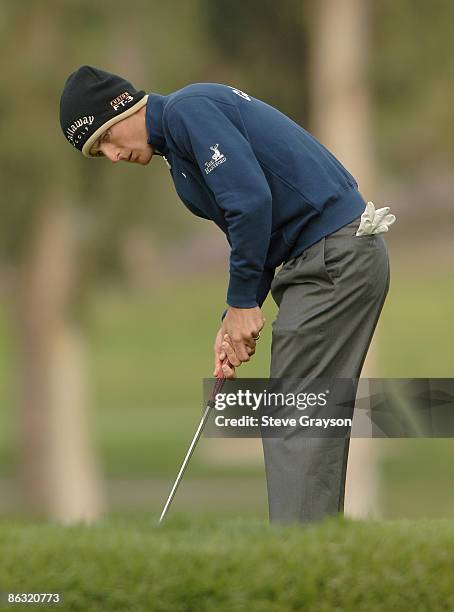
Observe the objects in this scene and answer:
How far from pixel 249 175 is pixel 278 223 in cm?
28

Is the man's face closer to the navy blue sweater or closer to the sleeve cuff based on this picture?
the navy blue sweater

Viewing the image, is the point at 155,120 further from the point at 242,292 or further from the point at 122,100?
the point at 242,292

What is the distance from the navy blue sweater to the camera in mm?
4520

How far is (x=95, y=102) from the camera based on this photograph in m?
4.79

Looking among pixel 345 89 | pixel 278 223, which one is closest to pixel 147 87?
pixel 345 89

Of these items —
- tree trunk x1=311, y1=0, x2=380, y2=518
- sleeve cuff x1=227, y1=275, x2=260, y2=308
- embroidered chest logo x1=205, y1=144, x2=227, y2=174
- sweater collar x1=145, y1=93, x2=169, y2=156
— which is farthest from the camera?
tree trunk x1=311, y1=0, x2=380, y2=518

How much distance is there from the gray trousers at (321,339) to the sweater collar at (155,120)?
60 cm

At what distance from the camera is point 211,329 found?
155 ft

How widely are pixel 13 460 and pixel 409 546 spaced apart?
25768mm

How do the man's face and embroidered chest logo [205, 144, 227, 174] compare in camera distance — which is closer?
embroidered chest logo [205, 144, 227, 174]

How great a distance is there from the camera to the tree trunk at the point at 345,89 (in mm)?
15734

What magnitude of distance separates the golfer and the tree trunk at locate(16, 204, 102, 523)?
13.1 m

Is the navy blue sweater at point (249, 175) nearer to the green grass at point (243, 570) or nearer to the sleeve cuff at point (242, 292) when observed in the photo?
the sleeve cuff at point (242, 292)

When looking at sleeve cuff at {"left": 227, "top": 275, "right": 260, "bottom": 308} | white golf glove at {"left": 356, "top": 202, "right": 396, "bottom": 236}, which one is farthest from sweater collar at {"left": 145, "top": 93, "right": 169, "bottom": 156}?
white golf glove at {"left": 356, "top": 202, "right": 396, "bottom": 236}
